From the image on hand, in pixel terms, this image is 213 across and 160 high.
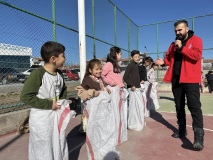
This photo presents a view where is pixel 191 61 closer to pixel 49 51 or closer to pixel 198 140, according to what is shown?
pixel 198 140

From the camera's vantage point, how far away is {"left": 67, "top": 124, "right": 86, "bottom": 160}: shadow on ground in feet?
10.6

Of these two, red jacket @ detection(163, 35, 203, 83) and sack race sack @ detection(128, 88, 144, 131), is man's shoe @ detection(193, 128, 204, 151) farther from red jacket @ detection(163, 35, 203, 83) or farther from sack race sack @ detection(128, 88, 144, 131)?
sack race sack @ detection(128, 88, 144, 131)

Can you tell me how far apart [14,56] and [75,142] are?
236 centimetres

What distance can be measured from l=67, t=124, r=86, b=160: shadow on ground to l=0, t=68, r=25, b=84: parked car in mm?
1763

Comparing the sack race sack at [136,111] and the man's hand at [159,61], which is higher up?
the man's hand at [159,61]

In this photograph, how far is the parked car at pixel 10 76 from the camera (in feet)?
14.8

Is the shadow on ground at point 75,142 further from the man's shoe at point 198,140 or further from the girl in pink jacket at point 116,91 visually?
the man's shoe at point 198,140

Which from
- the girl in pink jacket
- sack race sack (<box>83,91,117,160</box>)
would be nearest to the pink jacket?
the girl in pink jacket

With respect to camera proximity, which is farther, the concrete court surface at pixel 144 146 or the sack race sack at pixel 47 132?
the concrete court surface at pixel 144 146

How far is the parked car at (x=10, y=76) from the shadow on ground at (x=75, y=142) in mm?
1763

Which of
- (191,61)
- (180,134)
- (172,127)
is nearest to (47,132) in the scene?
(191,61)

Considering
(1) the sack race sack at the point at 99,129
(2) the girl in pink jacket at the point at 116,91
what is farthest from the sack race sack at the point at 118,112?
(1) the sack race sack at the point at 99,129

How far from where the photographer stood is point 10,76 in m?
4.80

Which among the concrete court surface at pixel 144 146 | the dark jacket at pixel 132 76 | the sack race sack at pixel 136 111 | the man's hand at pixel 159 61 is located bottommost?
the concrete court surface at pixel 144 146
